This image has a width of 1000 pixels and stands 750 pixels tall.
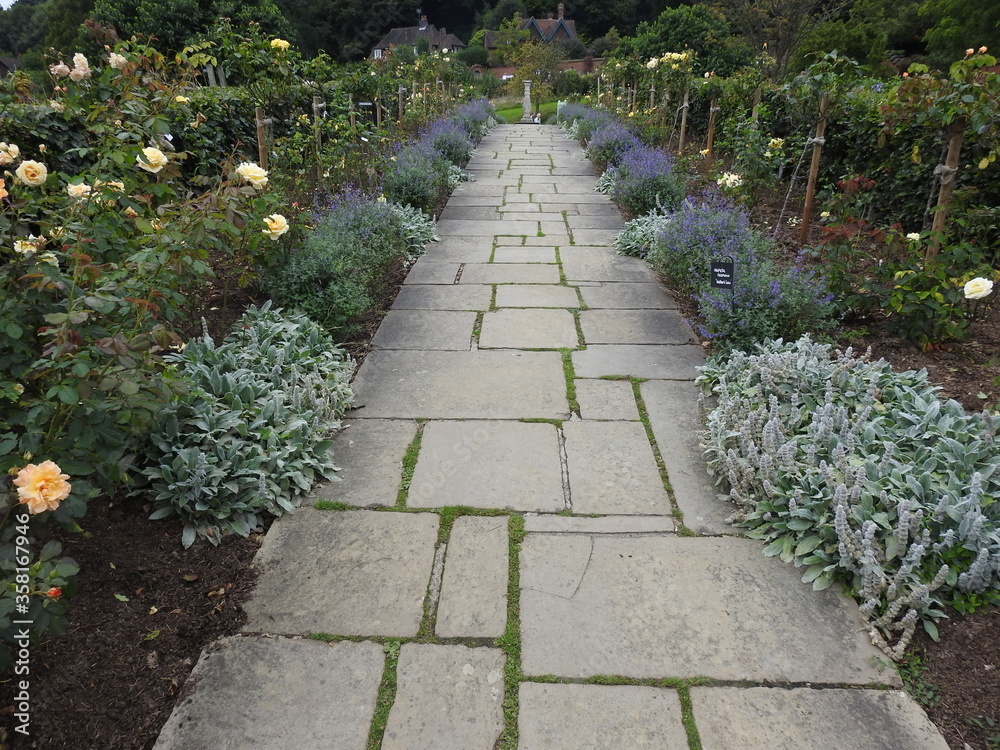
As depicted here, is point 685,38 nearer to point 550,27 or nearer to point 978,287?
point 978,287

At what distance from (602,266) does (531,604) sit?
125 inches

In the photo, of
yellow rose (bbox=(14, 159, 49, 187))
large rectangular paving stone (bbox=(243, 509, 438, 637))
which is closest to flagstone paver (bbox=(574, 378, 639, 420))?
large rectangular paving stone (bbox=(243, 509, 438, 637))

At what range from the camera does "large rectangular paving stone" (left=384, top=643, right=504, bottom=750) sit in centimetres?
137

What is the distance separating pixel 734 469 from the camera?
2.09 m

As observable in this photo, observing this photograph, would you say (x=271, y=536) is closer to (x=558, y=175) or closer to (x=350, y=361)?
(x=350, y=361)

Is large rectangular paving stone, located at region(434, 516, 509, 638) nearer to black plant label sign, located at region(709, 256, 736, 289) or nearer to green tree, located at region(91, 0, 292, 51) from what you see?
black plant label sign, located at region(709, 256, 736, 289)

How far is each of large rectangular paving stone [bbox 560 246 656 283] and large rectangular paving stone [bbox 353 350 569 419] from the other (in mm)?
1316

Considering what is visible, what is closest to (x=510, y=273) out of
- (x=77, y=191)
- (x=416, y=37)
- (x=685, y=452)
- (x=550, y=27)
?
(x=685, y=452)

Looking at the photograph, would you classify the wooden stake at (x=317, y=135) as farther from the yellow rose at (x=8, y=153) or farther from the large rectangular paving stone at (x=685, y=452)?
the large rectangular paving stone at (x=685, y=452)

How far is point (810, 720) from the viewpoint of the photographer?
4.61 feet

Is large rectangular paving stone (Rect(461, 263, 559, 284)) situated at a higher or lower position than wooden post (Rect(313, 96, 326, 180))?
lower

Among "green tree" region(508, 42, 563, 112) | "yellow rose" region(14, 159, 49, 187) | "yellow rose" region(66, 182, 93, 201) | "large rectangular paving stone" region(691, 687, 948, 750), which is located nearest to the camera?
"large rectangular paving stone" region(691, 687, 948, 750)

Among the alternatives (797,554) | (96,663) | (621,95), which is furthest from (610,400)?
(621,95)

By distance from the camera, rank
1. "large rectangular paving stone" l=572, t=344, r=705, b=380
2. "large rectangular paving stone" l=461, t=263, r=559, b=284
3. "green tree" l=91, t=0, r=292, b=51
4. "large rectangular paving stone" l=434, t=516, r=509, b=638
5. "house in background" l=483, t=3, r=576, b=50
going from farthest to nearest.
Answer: "house in background" l=483, t=3, r=576, b=50, "green tree" l=91, t=0, r=292, b=51, "large rectangular paving stone" l=461, t=263, r=559, b=284, "large rectangular paving stone" l=572, t=344, r=705, b=380, "large rectangular paving stone" l=434, t=516, r=509, b=638
